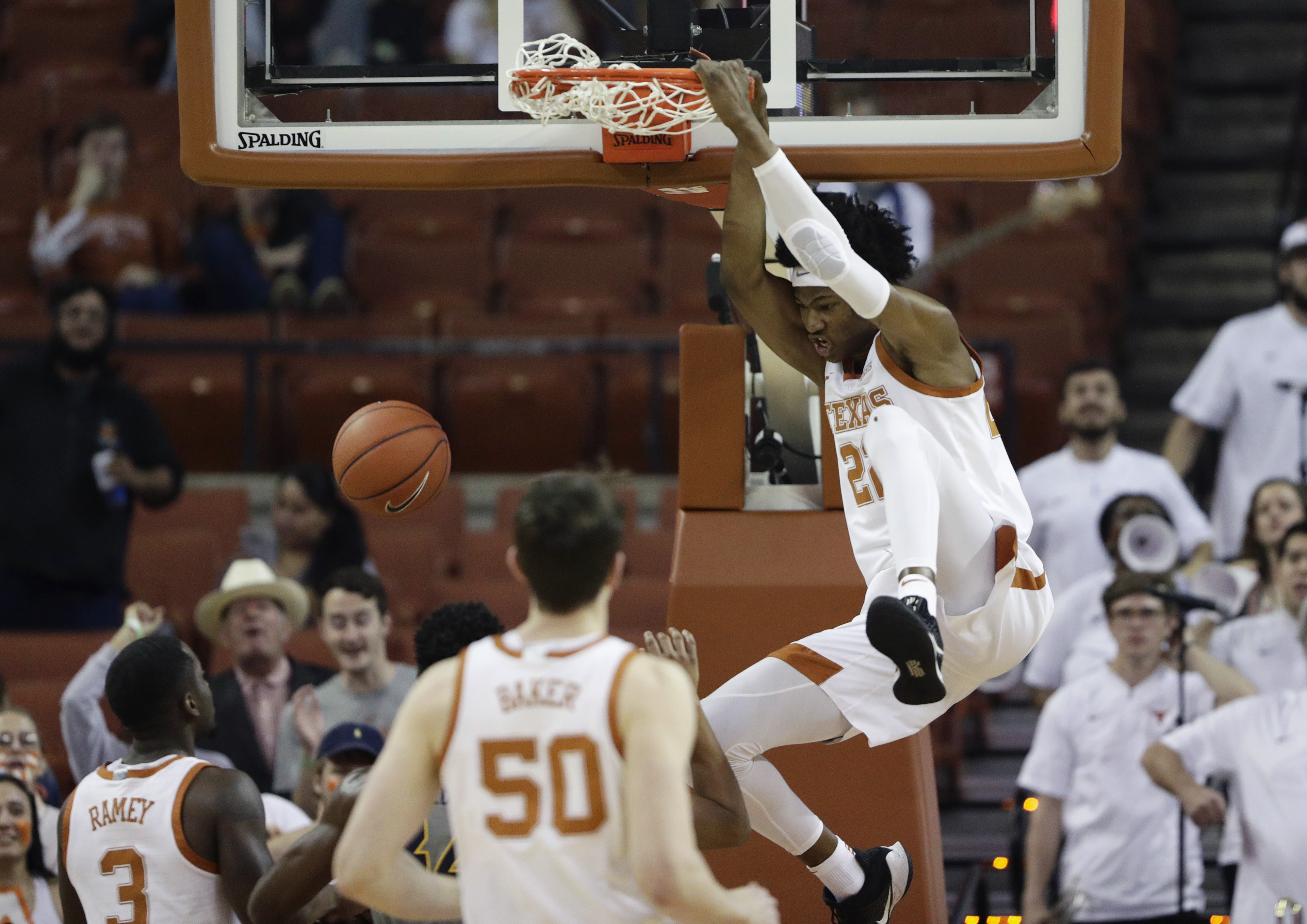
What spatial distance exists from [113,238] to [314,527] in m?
2.84


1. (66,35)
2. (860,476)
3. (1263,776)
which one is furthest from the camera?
(66,35)

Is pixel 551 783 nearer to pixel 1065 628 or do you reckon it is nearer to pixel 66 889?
pixel 66 889

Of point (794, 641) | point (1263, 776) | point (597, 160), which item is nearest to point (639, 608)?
point (794, 641)

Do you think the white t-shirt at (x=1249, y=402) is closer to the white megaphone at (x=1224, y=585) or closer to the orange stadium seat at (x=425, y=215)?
the white megaphone at (x=1224, y=585)

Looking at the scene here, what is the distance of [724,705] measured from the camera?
14.4ft

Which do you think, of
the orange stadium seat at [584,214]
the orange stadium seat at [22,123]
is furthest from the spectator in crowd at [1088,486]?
the orange stadium seat at [22,123]

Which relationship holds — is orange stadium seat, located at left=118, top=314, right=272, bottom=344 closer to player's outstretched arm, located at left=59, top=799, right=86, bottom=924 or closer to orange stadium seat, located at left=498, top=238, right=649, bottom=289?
orange stadium seat, located at left=498, top=238, right=649, bottom=289

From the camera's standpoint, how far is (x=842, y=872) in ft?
15.0

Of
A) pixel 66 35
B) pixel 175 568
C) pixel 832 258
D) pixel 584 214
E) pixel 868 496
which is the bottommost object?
pixel 175 568

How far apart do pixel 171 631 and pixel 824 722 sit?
3.22 m

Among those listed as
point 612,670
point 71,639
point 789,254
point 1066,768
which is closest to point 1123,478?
point 1066,768

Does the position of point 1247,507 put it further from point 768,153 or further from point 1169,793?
point 768,153

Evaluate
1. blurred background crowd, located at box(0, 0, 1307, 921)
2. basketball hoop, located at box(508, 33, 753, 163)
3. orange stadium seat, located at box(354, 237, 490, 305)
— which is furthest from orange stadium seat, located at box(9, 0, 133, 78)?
basketball hoop, located at box(508, 33, 753, 163)

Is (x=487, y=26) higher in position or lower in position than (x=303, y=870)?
higher
